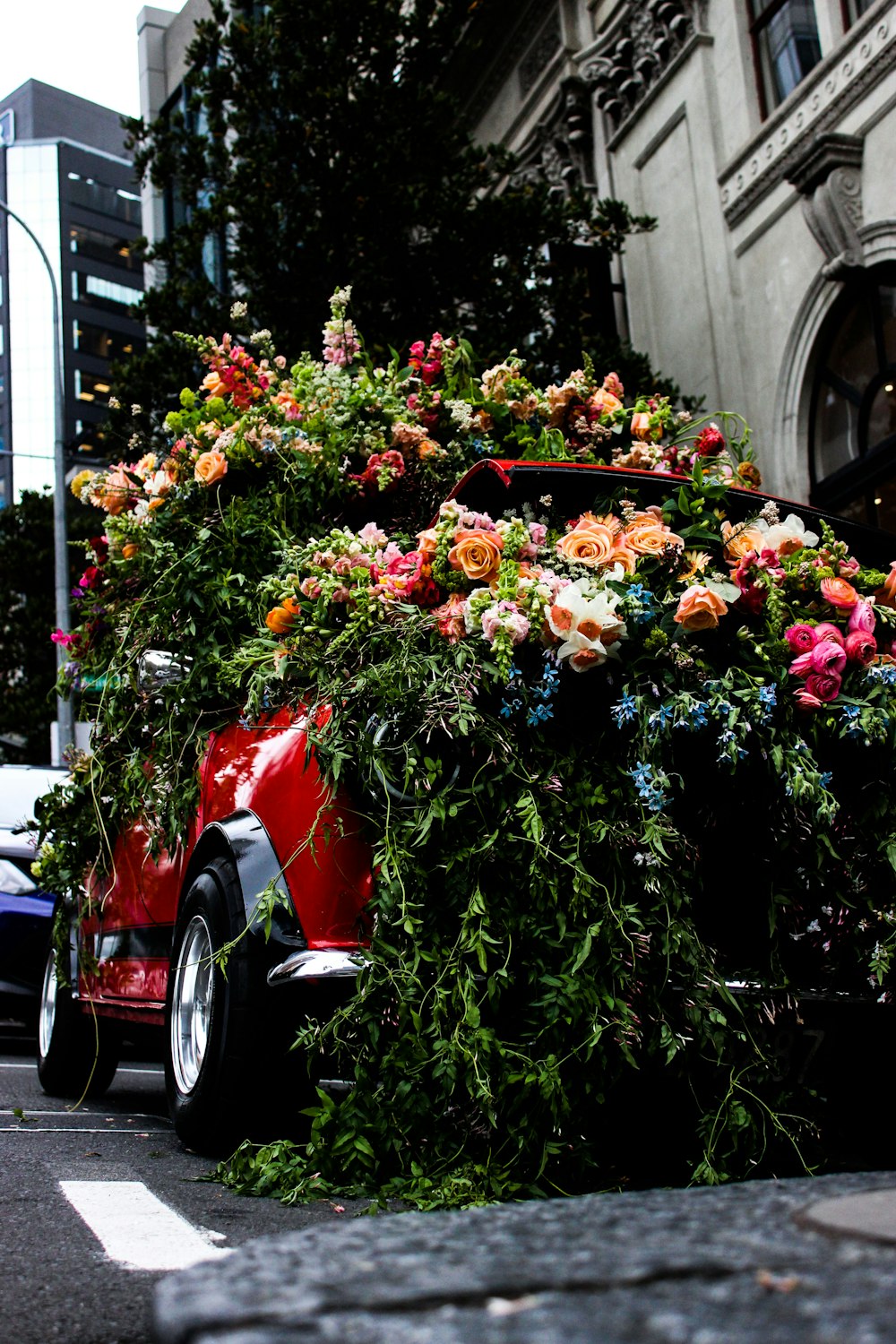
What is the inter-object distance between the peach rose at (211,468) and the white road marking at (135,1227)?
245 centimetres

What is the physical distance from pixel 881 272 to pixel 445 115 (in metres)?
4.64

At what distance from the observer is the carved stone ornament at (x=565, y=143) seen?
16.3 metres

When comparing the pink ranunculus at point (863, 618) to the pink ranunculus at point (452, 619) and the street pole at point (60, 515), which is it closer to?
the pink ranunculus at point (452, 619)

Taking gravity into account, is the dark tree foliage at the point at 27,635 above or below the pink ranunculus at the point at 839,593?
above

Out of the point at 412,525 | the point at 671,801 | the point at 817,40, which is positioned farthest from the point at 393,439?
the point at 817,40

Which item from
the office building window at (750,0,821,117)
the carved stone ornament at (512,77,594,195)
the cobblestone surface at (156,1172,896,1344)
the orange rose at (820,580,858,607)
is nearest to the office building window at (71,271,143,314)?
the carved stone ornament at (512,77,594,195)

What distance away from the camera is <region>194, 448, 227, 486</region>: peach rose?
16.2 ft

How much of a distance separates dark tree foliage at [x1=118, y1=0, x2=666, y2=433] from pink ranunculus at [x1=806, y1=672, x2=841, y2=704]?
9098 mm

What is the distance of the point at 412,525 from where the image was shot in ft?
16.5

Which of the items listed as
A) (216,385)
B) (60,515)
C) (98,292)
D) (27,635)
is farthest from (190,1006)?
(98,292)

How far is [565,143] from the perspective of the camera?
16.8 m

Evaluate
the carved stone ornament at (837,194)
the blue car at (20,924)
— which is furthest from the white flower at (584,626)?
the carved stone ornament at (837,194)

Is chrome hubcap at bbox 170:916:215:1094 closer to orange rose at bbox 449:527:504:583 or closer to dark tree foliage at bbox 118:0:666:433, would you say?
orange rose at bbox 449:527:504:583

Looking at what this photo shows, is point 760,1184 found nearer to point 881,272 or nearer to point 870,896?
point 870,896
